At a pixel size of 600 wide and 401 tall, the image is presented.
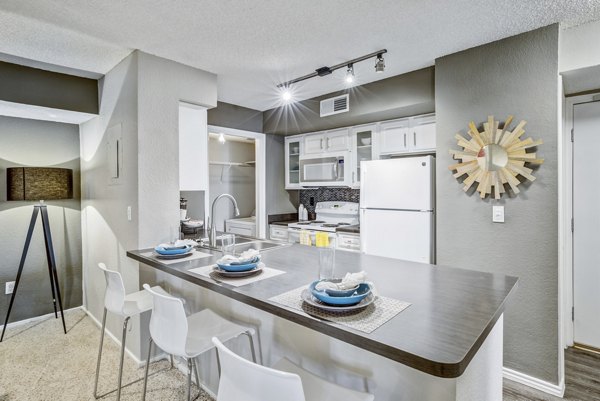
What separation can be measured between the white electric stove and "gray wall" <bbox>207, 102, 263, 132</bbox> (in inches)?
54.7

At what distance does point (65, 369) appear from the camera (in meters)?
2.45

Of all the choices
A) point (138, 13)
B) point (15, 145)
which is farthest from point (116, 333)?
point (138, 13)

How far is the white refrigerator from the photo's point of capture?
2707 millimetres

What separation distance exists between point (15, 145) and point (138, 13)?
91.9 inches

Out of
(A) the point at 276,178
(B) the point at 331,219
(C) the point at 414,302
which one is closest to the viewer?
(C) the point at 414,302

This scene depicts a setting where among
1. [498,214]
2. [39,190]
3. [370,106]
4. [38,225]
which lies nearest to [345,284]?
[498,214]

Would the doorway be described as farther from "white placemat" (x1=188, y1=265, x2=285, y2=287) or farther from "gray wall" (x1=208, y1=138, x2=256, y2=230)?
"white placemat" (x1=188, y1=265, x2=285, y2=287)

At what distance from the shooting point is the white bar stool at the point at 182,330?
142cm

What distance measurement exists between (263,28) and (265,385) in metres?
2.08

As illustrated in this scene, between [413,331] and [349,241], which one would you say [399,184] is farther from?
[413,331]

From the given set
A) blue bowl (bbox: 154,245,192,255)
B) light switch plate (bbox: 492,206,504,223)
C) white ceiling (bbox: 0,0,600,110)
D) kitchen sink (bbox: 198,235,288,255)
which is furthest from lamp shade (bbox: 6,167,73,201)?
light switch plate (bbox: 492,206,504,223)

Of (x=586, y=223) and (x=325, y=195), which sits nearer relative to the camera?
(x=586, y=223)

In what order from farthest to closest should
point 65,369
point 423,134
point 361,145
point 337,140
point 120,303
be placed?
point 337,140
point 361,145
point 423,134
point 65,369
point 120,303

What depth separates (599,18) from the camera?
2035mm
